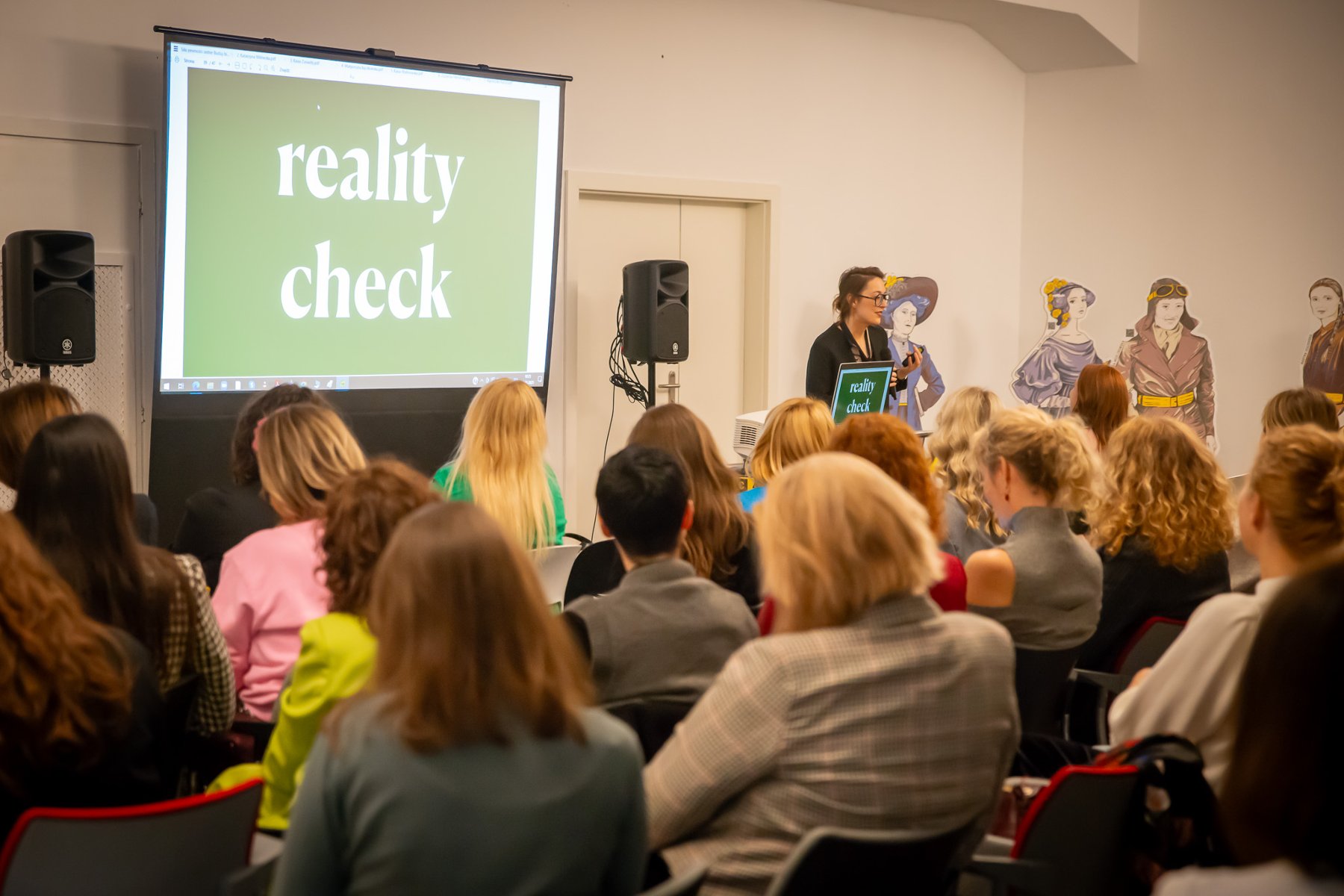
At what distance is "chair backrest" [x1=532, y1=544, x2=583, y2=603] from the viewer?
355 cm

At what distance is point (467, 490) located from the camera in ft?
12.4

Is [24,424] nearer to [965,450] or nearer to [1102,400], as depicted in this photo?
[965,450]

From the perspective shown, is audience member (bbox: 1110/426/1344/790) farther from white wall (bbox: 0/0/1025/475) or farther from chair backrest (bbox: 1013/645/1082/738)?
white wall (bbox: 0/0/1025/475)

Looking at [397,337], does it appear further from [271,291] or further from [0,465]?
[0,465]

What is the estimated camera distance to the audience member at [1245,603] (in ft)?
7.06

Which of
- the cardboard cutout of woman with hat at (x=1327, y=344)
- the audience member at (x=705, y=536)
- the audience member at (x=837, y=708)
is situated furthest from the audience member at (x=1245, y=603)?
the cardboard cutout of woman with hat at (x=1327, y=344)

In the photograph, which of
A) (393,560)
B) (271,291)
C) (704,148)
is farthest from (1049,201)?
(393,560)

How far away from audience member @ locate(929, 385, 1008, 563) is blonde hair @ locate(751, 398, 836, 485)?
45cm

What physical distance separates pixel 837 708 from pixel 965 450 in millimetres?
2426

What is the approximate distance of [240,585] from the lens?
261cm

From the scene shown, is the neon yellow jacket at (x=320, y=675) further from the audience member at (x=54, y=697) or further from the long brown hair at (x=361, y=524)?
the audience member at (x=54, y=697)

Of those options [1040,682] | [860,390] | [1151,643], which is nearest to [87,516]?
[1040,682]

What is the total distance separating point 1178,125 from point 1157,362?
1660mm

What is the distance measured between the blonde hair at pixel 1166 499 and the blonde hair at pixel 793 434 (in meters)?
0.80
